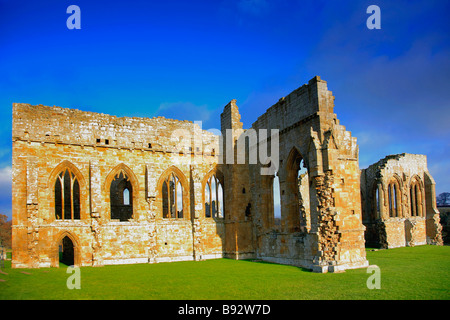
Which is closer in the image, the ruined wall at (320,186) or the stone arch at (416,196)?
the ruined wall at (320,186)

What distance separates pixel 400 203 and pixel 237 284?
18.0m

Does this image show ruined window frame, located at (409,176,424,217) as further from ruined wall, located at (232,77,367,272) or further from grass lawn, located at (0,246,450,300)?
ruined wall, located at (232,77,367,272)

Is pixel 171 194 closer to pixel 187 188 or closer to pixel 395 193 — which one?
pixel 187 188

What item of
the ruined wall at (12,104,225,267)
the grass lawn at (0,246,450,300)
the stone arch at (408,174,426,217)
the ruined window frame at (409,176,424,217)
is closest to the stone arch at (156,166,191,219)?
the ruined wall at (12,104,225,267)

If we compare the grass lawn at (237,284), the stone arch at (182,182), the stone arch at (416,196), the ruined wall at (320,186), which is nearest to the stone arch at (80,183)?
the grass lawn at (237,284)

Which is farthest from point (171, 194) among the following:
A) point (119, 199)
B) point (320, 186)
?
point (320, 186)

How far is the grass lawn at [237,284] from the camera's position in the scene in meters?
8.96

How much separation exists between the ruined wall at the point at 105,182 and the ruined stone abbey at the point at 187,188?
5 cm

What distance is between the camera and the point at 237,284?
35.5ft

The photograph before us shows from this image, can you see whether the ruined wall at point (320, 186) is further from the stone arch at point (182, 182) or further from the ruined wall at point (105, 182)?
the stone arch at point (182, 182)

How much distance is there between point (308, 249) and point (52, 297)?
9.00m

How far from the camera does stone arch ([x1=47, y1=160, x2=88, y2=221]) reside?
1661cm
